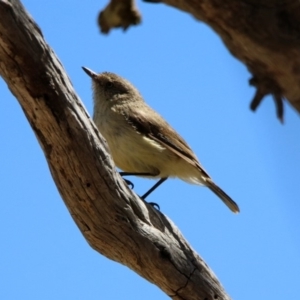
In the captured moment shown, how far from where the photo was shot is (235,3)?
6.25 feet

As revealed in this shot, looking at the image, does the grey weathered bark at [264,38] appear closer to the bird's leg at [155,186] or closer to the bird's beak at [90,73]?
the bird's leg at [155,186]

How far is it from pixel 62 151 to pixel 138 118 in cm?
195

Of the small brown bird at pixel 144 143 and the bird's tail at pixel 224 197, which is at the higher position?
the bird's tail at pixel 224 197

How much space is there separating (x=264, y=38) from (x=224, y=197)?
15.6ft

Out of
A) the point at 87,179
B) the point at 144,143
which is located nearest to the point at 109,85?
the point at 144,143

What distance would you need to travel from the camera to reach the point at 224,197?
21.6 ft

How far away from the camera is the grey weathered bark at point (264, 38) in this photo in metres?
1.85

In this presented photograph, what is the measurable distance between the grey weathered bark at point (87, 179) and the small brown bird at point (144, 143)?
3.19ft

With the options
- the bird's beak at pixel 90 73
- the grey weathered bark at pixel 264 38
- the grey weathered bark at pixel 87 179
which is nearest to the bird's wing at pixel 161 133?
the bird's beak at pixel 90 73

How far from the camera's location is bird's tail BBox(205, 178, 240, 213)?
6.57m

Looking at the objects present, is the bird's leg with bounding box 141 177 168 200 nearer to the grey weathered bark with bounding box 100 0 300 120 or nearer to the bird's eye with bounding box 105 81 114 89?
the bird's eye with bounding box 105 81 114 89

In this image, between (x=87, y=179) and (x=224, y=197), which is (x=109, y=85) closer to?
(x=224, y=197)

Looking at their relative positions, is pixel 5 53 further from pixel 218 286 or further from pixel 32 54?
pixel 218 286

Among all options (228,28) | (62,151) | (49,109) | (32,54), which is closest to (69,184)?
(62,151)
